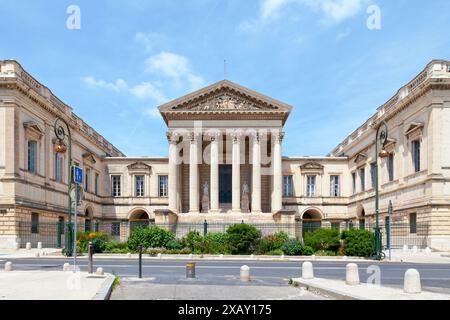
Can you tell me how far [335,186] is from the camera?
2366 inches

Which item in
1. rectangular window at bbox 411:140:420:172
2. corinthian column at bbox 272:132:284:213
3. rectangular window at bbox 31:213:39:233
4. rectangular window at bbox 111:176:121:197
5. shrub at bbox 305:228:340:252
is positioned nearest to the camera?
shrub at bbox 305:228:340:252

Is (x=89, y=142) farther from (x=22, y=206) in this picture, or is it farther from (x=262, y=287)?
(x=262, y=287)

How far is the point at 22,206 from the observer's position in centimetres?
3706

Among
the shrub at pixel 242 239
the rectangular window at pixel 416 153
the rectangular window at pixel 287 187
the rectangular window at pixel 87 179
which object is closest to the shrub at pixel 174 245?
the shrub at pixel 242 239

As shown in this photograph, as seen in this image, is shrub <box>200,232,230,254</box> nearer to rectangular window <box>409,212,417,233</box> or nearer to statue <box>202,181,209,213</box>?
rectangular window <box>409,212,417,233</box>

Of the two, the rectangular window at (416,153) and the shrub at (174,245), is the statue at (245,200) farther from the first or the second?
the shrub at (174,245)

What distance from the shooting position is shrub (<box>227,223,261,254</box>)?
31812 mm

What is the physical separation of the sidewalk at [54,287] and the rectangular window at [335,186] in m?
46.9

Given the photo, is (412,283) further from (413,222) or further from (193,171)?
(193,171)

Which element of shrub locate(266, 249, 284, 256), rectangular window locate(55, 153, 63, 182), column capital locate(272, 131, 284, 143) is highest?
column capital locate(272, 131, 284, 143)

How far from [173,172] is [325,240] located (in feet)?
76.5

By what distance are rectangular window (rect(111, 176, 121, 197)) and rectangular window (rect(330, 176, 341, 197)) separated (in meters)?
24.8

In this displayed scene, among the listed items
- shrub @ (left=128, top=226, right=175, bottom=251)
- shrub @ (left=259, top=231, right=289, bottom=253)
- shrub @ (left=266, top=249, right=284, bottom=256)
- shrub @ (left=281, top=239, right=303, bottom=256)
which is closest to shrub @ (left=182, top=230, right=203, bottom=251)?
shrub @ (left=128, top=226, right=175, bottom=251)

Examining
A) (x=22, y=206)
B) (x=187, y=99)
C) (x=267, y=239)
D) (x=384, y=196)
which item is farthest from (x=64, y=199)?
(x=384, y=196)
